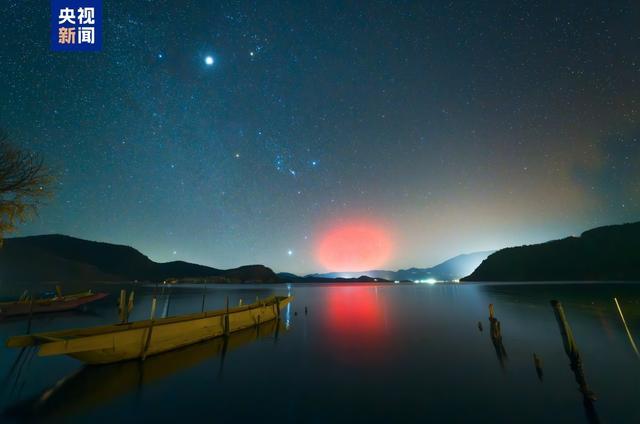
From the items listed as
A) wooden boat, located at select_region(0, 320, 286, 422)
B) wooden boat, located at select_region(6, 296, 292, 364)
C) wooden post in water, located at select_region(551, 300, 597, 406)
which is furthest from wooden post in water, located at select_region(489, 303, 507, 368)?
wooden boat, located at select_region(6, 296, 292, 364)

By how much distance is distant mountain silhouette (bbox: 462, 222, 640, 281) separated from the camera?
14050cm

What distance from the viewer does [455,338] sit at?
24.6m

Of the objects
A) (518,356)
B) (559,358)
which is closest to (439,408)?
(518,356)

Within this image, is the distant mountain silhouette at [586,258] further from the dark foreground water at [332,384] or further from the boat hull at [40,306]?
the boat hull at [40,306]

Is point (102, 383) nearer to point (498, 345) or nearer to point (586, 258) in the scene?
point (498, 345)

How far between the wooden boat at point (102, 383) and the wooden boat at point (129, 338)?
1.86 ft

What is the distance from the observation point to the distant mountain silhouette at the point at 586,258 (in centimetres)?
14050

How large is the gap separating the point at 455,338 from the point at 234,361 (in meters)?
19.1

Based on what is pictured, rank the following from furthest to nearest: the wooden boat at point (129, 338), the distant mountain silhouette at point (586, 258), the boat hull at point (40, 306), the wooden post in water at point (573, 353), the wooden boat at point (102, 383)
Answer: the distant mountain silhouette at point (586, 258) < the boat hull at point (40, 306) < the wooden post in water at point (573, 353) < the wooden boat at point (129, 338) < the wooden boat at point (102, 383)

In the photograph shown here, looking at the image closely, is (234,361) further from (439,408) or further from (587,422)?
(587,422)

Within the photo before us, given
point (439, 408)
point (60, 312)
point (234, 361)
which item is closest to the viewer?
point (439, 408)

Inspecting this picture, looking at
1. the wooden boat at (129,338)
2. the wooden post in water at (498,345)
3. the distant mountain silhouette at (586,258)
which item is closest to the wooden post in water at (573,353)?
the wooden post in water at (498,345)

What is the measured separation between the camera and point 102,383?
484 inches

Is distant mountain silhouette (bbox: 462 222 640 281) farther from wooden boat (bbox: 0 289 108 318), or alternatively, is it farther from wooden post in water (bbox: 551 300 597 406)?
wooden boat (bbox: 0 289 108 318)
